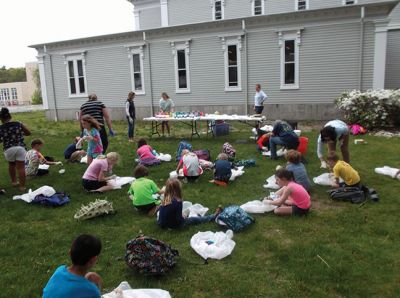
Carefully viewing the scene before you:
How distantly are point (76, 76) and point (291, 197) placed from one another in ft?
69.7

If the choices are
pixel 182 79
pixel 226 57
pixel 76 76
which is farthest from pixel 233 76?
pixel 76 76

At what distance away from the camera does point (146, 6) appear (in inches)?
1208

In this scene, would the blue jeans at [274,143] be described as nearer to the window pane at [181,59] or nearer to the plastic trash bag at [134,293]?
the plastic trash bag at [134,293]

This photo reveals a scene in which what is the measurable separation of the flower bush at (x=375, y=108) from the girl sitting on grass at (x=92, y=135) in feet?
34.3

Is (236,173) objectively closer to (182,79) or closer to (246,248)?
(246,248)

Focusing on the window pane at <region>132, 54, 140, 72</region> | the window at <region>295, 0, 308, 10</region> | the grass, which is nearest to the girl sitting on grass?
the grass

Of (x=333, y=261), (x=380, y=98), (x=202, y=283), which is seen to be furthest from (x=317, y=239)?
(x=380, y=98)

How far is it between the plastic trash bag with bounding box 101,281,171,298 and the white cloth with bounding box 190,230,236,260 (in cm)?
99

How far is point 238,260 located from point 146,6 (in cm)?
2977

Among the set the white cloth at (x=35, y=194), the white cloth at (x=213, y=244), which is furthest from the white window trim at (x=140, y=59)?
the white cloth at (x=213, y=244)

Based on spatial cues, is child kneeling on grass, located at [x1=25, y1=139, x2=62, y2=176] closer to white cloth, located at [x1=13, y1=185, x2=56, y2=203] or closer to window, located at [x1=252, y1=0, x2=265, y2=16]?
white cloth, located at [x1=13, y1=185, x2=56, y2=203]

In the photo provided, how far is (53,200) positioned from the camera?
22.6 ft

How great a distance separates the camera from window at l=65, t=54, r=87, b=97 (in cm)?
2382

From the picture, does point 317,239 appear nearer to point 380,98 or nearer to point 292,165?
point 292,165
